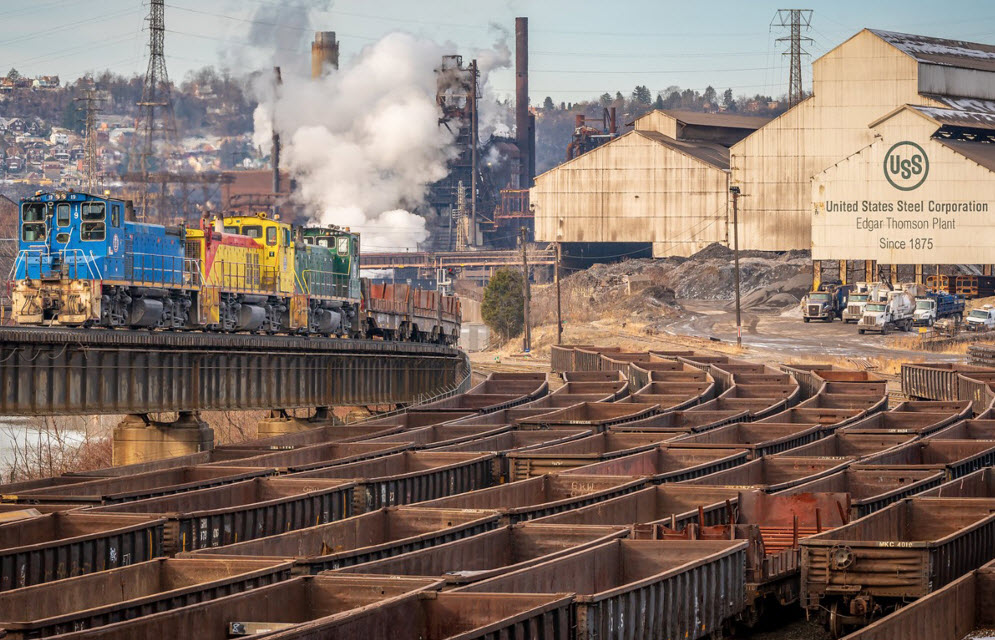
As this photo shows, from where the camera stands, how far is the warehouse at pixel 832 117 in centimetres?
8338

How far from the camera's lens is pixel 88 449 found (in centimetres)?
4512

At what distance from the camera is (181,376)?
33.4m

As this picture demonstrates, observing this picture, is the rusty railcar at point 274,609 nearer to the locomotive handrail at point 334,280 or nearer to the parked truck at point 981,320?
the locomotive handrail at point 334,280

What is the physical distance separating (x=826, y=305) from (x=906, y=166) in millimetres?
9561

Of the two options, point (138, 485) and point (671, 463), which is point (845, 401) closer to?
point (671, 463)

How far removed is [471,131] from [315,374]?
9561cm

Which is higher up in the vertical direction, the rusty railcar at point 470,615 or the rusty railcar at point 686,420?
the rusty railcar at point 470,615

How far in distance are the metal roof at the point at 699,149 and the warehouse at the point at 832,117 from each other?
5.30 m

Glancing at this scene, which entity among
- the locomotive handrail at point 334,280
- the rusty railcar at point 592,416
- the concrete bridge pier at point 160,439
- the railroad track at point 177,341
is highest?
the locomotive handrail at point 334,280

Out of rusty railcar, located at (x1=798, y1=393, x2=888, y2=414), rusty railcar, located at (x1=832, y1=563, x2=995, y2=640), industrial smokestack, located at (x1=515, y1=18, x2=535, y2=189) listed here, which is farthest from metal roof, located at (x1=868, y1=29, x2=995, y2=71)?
rusty railcar, located at (x1=832, y1=563, x2=995, y2=640)

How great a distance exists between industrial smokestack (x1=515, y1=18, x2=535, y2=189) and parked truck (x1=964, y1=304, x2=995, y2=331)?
76.9 meters

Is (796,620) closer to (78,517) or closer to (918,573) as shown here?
(918,573)

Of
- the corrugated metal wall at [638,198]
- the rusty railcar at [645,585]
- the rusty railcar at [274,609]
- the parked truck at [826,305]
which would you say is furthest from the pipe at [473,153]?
the rusty railcar at [274,609]

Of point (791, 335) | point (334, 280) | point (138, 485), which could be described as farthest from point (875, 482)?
point (791, 335)
